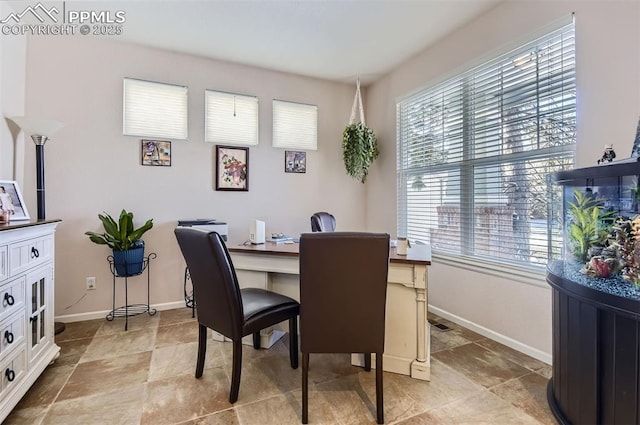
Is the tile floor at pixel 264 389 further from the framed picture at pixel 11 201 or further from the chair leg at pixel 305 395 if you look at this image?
the framed picture at pixel 11 201

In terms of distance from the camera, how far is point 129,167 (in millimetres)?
3195

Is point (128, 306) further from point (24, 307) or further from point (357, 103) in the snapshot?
point (357, 103)

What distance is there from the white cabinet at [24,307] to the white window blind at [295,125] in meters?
2.48

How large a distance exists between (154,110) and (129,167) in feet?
2.20

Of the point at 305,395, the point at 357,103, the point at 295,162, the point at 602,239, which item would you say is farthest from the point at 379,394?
the point at 357,103

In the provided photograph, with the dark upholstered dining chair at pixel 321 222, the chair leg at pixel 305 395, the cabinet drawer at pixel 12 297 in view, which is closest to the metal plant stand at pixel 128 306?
the cabinet drawer at pixel 12 297

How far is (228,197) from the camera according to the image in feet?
11.9

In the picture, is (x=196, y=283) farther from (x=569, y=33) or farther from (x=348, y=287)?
(x=569, y=33)

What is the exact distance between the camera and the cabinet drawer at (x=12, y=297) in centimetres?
159

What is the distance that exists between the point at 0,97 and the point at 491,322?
14.7 ft

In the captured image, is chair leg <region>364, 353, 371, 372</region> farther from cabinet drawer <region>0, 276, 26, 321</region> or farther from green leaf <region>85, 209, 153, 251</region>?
green leaf <region>85, 209, 153, 251</region>

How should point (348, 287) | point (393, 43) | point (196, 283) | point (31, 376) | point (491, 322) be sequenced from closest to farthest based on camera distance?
point (348, 287) < point (31, 376) < point (196, 283) < point (491, 322) < point (393, 43)

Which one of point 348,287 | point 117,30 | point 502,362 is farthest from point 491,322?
point 117,30

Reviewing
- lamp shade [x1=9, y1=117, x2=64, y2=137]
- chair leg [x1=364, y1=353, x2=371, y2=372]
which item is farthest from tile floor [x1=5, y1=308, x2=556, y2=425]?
lamp shade [x1=9, y1=117, x2=64, y2=137]
